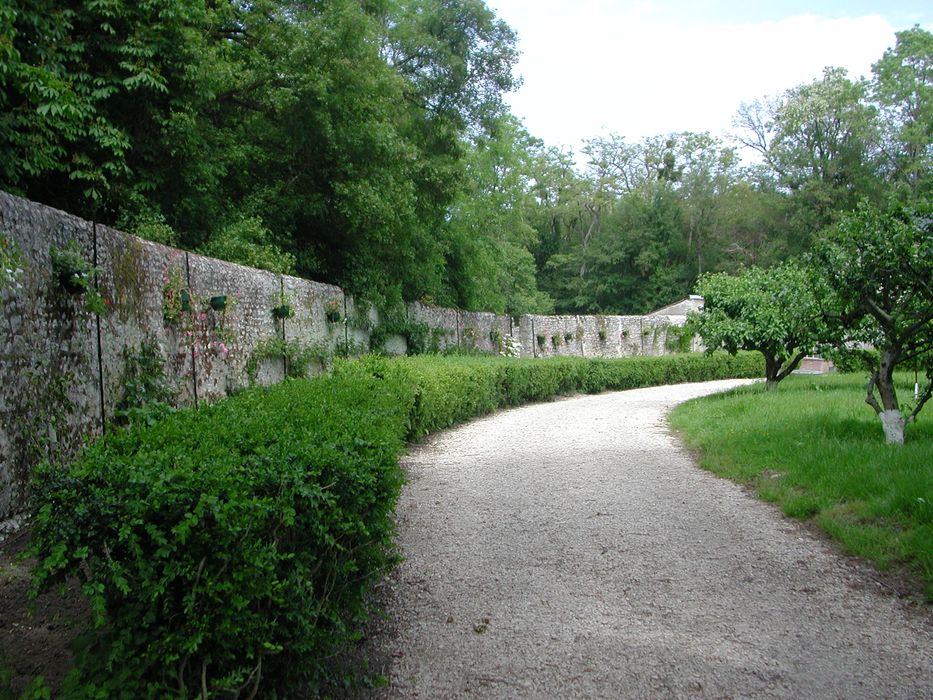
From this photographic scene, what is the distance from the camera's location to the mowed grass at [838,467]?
461 centimetres

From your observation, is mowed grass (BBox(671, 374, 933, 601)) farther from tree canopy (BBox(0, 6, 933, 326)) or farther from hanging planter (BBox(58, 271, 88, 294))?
hanging planter (BBox(58, 271, 88, 294))

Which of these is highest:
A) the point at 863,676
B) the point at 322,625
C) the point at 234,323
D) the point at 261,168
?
Result: the point at 261,168

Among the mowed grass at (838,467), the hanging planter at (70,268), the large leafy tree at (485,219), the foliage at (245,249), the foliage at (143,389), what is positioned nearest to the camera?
the mowed grass at (838,467)

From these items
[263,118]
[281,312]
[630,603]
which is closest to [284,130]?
[263,118]

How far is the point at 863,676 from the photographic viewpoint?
119 inches

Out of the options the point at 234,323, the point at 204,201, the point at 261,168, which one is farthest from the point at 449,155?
the point at 234,323

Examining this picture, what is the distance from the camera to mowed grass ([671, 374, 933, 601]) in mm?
4609

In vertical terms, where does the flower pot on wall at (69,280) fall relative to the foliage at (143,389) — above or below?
above

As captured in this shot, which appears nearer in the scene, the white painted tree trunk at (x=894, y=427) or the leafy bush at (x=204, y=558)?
the leafy bush at (x=204, y=558)

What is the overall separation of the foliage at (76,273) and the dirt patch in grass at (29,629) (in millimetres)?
1786

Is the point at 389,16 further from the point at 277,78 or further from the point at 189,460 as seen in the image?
the point at 189,460

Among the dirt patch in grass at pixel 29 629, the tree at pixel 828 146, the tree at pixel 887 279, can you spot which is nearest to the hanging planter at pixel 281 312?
the dirt patch in grass at pixel 29 629

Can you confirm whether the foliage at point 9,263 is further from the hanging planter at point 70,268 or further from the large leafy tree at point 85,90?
the large leafy tree at point 85,90

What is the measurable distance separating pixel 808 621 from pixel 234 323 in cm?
647
